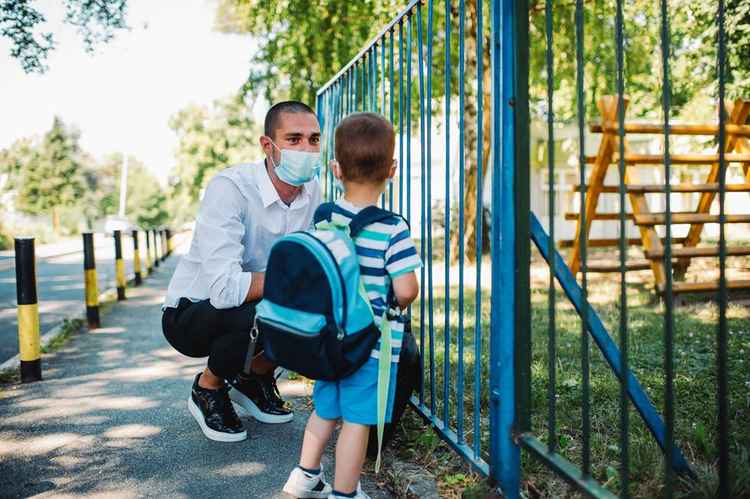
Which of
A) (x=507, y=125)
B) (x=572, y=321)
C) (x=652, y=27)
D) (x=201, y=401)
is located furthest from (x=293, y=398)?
(x=652, y=27)

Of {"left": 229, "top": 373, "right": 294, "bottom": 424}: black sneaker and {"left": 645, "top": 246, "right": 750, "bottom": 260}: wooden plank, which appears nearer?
{"left": 229, "top": 373, "right": 294, "bottom": 424}: black sneaker

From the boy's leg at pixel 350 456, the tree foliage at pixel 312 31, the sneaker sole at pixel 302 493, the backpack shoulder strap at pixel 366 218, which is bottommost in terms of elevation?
the sneaker sole at pixel 302 493

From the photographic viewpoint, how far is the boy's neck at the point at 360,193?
7.16 feet

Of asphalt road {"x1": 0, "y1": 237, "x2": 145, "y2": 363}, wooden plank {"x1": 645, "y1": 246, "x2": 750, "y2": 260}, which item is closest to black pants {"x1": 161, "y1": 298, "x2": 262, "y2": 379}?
asphalt road {"x1": 0, "y1": 237, "x2": 145, "y2": 363}

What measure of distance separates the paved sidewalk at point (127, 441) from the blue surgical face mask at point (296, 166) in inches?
47.4

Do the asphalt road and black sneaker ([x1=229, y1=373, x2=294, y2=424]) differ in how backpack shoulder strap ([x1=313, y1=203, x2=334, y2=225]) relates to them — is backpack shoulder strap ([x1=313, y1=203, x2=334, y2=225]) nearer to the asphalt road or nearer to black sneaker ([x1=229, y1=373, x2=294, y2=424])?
black sneaker ([x1=229, y1=373, x2=294, y2=424])

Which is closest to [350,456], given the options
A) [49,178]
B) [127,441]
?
[127,441]

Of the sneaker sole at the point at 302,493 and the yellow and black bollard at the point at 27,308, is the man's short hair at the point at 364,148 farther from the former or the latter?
the yellow and black bollard at the point at 27,308

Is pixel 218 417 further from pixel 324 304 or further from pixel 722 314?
pixel 722 314

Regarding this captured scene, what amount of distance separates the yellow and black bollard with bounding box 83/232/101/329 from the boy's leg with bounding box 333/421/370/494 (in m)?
4.47

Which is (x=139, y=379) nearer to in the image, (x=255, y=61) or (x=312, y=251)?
(x=312, y=251)

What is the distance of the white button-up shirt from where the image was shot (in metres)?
2.85

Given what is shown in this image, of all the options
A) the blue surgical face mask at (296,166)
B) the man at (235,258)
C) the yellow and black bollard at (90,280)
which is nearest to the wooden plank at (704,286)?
the man at (235,258)

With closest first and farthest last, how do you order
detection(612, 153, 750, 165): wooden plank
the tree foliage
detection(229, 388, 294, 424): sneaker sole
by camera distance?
detection(229, 388, 294, 424): sneaker sole, detection(612, 153, 750, 165): wooden plank, the tree foliage
